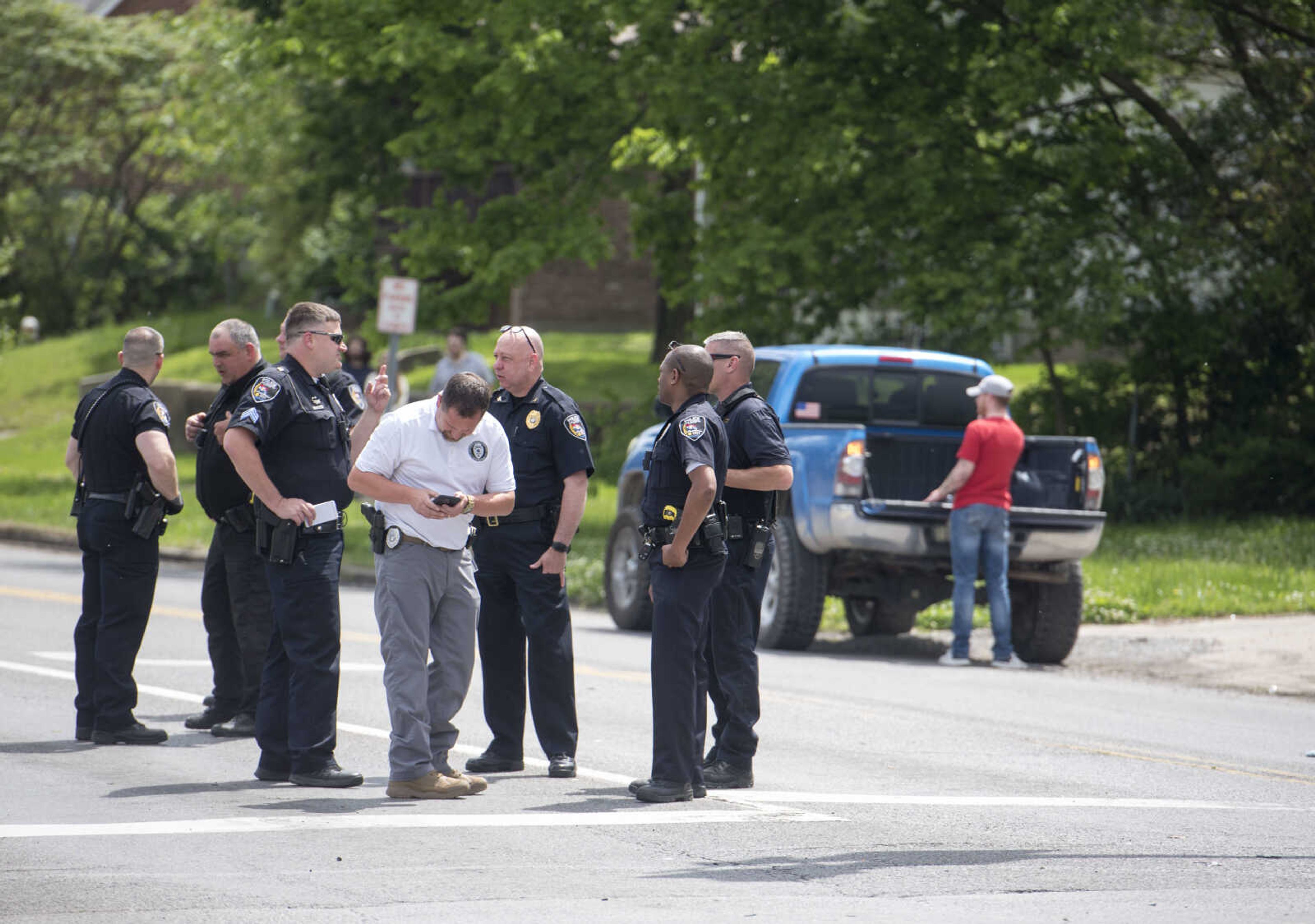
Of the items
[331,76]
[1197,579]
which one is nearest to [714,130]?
[331,76]

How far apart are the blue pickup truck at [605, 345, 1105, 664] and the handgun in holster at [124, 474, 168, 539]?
487cm

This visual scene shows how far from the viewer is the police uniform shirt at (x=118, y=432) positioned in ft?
28.6

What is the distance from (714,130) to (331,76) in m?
4.75

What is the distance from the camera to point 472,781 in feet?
24.8

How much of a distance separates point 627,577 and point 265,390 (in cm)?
719

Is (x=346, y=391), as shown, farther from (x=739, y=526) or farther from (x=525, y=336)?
(x=739, y=526)

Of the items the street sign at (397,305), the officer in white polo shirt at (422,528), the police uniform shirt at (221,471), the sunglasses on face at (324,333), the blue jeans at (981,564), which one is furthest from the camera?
the street sign at (397,305)

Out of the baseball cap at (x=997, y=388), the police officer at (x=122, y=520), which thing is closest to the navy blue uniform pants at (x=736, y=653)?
the police officer at (x=122, y=520)

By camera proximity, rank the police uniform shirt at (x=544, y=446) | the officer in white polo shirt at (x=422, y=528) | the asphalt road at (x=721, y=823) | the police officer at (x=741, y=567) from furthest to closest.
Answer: the police uniform shirt at (x=544, y=446) < the police officer at (x=741, y=567) < the officer in white polo shirt at (x=422, y=528) < the asphalt road at (x=721, y=823)

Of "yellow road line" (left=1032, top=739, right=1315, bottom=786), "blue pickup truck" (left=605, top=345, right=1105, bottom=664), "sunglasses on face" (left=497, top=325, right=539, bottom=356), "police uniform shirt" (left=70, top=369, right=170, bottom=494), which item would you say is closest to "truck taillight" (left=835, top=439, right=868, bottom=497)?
"blue pickup truck" (left=605, top=345, right=1105, bottom=664)

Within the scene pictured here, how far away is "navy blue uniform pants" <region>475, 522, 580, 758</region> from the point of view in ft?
26.1

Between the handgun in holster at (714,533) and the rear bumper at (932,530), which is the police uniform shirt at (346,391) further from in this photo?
the rear bumper at (932,530)

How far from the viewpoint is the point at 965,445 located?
42.0 feet

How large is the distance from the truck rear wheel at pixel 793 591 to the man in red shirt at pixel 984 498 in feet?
3.14
